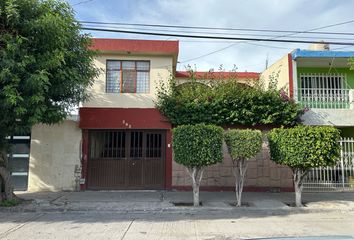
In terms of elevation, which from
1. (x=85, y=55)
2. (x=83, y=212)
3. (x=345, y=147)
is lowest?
(x=83, y=212)

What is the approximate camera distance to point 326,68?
17.0m

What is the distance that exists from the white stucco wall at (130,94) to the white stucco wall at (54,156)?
154cm

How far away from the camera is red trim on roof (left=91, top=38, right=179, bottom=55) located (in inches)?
572

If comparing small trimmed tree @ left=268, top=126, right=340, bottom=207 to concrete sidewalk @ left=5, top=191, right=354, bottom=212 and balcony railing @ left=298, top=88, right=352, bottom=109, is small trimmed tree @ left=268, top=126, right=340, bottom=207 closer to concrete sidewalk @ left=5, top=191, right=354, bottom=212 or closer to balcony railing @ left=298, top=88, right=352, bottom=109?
concrete sidewalk @ left=5, top=191, right=354, bottom=212

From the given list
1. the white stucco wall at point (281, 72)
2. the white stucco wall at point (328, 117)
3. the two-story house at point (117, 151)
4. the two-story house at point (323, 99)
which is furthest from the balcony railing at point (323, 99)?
the two-story house at point (117, 151)

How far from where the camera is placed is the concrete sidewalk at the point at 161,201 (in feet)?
35.6

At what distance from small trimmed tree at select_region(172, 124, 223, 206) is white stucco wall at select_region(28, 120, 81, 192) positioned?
17.9ft

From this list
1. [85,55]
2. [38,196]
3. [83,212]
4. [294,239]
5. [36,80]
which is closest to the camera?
[294,239]

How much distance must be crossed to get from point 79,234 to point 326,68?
14.2 m

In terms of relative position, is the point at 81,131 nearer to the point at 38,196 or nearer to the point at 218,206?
the point at 38,196

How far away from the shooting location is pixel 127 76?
49.2 ft

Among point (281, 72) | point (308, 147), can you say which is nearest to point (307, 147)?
point (308, 147)

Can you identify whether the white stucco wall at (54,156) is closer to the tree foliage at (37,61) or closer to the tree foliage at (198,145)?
the tree foliage at (37,61)

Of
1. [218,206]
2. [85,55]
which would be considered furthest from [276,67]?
[85,55]
